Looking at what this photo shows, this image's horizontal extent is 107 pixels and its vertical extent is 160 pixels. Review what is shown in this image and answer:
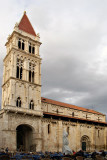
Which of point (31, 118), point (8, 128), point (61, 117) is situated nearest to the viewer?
point (8, 128)

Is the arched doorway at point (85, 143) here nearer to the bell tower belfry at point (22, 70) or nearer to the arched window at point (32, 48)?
the bell tower belfry at point (22, 70)

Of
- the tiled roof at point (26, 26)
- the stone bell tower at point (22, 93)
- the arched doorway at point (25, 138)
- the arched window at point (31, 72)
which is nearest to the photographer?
the stone bell tower at point (22, 93)

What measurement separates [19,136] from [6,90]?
9.75m

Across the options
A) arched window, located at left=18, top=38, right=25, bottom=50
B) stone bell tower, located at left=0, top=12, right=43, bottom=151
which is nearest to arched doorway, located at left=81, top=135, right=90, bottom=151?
stone bell tower, located at left=0, top=12, right=43, bottom=151

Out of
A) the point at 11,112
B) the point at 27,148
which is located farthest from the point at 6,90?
the point at 27,148

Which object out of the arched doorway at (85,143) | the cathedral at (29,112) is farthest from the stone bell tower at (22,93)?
the arched doorway at (85,143)

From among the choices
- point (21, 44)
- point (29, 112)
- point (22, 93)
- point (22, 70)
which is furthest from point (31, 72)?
point (29, 112)

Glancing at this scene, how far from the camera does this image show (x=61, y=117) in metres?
42.0

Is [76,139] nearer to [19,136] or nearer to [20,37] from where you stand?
[19,136]

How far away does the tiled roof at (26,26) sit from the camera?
44600 mm

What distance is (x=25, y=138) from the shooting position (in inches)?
1506

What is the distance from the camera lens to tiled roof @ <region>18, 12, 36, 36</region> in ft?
146

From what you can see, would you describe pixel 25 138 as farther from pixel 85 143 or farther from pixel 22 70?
pixel 85 143

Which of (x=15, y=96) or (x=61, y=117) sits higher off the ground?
(x=15, y=96)
